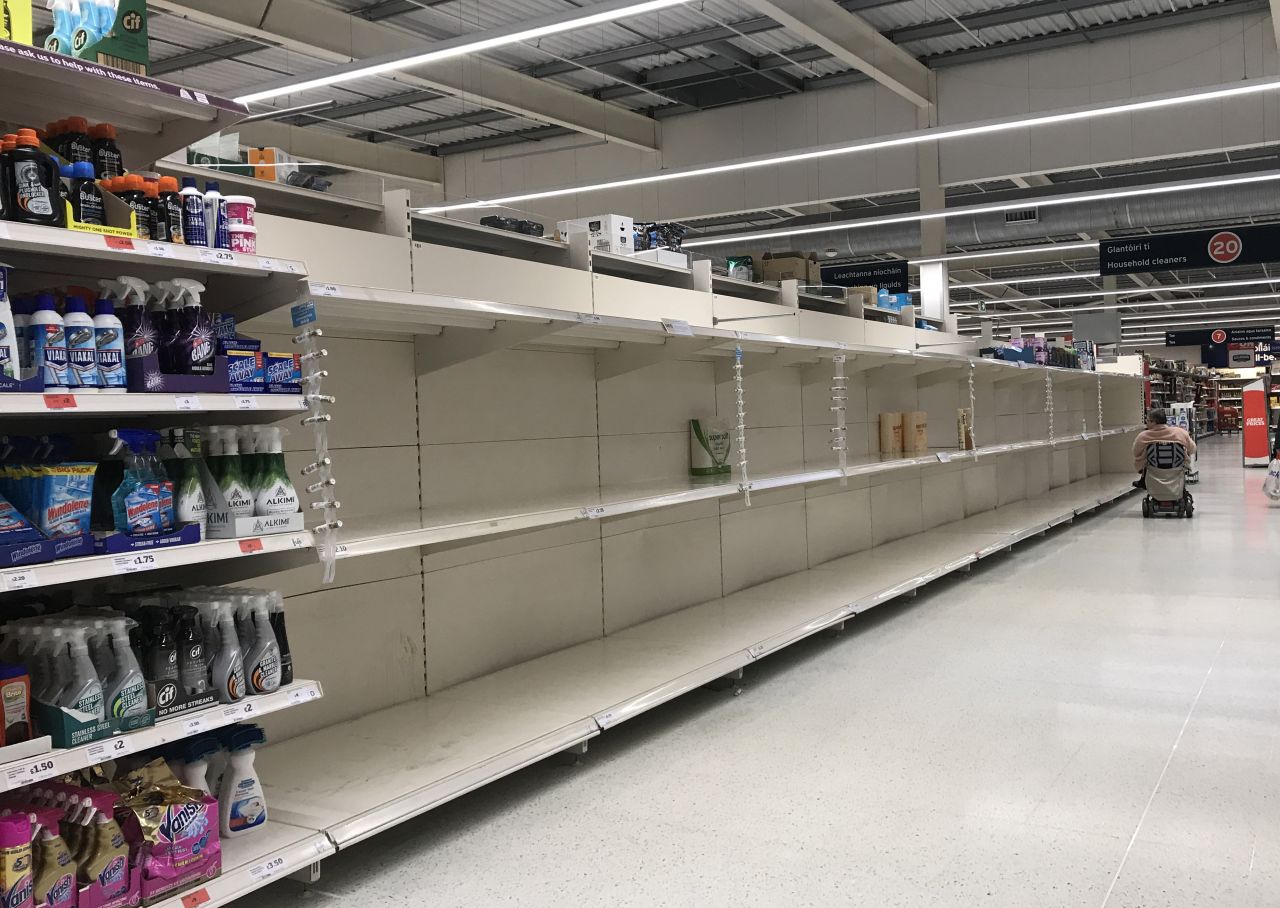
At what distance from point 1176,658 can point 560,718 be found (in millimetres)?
3380

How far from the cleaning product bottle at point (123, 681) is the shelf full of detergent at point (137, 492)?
0.19 meters

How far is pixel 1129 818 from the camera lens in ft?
10.6

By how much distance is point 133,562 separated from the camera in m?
2.25

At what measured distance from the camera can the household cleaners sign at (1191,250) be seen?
13.0m

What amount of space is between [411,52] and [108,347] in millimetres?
4801

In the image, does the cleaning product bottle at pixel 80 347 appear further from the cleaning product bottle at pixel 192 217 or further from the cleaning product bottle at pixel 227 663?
the cleaning product bottle at pixel 227 663

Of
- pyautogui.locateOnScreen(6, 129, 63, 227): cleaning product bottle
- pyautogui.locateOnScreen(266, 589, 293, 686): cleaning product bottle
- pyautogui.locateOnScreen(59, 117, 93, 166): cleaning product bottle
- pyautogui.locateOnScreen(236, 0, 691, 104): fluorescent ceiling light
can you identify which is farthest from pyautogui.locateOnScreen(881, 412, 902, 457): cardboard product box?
pyautogui.locateOnScreen(6, 129, 63, 227): cleaning product bottle

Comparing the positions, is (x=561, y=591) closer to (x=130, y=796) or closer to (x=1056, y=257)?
(x=130, y=796)

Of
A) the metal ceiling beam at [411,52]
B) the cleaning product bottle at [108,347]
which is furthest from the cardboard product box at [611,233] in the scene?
the cleaning product bottle at [108,347]

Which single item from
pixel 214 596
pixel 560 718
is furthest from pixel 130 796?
pixel 560 718

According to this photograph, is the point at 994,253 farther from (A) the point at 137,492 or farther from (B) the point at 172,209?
(A) the point at 137,492

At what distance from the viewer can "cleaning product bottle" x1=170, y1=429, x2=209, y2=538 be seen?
2.39 metres

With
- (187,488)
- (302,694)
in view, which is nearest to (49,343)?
(187,488)

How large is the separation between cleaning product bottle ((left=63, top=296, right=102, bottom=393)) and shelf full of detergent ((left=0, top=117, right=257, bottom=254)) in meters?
Answer: 0.18
